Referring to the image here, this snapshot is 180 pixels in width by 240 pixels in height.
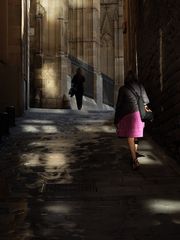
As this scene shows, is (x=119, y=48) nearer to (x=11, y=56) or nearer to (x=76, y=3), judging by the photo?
(x=76, y=3)

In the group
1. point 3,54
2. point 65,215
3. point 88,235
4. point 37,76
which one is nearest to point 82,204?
point 65,215

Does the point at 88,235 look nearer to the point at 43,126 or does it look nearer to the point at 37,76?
the point at 43,126

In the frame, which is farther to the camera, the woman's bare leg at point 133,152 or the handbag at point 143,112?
the handbag at point 143,112

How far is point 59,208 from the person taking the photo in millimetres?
6152

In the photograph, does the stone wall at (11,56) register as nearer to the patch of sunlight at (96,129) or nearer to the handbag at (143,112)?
the patch of sunlight at (96,129)

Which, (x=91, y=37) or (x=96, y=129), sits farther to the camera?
(x=91, y=37)

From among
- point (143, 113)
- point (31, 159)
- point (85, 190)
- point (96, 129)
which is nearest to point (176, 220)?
point (85, 190)

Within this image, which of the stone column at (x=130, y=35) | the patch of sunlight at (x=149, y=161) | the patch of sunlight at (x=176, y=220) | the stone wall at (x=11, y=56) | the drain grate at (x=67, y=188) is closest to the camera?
the patch of sunlight at (x=176, y=220)

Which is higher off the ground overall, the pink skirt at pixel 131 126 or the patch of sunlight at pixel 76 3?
the patch of sunlight at pixel 76 3

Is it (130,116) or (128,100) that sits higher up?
(128,100)

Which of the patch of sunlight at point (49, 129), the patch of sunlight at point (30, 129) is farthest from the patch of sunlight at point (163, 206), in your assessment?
the patch of sunlight at point (30, 129)

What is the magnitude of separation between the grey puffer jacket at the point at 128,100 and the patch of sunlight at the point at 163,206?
7.98ft

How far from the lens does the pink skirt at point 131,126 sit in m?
8.62

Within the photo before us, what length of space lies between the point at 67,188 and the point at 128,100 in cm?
210
